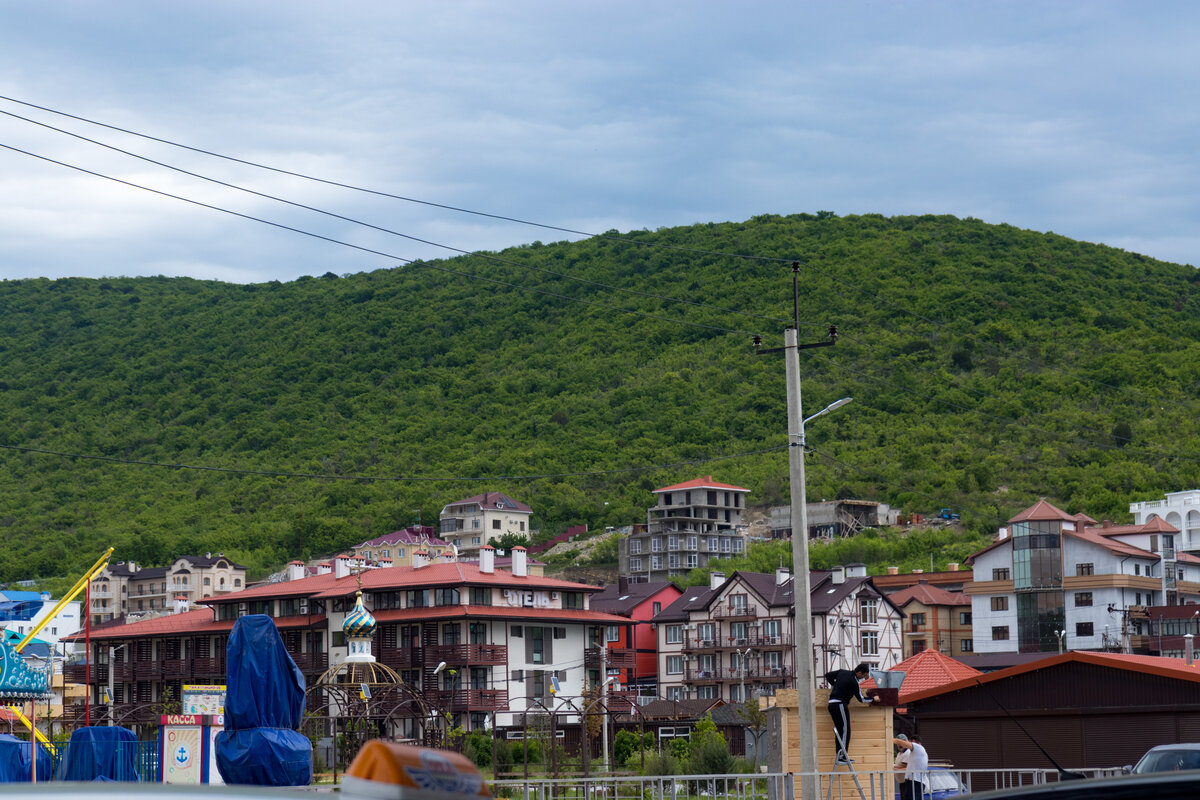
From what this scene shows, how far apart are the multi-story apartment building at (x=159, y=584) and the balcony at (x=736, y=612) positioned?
5782 cm

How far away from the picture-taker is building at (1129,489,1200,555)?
114 meters

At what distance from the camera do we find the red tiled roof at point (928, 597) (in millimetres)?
90500

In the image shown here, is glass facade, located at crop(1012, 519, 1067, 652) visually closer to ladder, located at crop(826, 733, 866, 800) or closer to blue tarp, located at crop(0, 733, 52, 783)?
ladder, located at crop(826, 733, 866, 800)

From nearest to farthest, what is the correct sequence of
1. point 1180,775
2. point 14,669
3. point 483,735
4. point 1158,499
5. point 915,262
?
point 1180,775 < point 14,669 < point 483,735 < point 1158,499 < point 915,262

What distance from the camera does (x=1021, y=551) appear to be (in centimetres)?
8631

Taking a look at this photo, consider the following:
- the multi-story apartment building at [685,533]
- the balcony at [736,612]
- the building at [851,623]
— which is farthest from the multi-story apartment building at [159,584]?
the building at [851,623]

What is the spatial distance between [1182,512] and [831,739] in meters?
103

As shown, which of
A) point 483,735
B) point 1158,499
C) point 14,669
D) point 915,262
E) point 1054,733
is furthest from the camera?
point 915,262

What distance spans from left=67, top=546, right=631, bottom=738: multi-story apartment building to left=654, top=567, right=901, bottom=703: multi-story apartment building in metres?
12.4

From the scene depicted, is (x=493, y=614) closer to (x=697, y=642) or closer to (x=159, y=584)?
(x=697, y=642)

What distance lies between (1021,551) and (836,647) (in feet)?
52.2

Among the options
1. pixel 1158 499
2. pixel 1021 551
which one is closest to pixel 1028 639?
pixel 1021 551

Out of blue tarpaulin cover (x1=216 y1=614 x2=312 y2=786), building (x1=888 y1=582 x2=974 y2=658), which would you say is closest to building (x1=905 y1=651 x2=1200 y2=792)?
blue tarpaulin cover (x1=216 y1=614 x2=312 y2=786)

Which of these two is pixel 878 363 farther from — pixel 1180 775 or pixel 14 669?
pixel 1180 775
